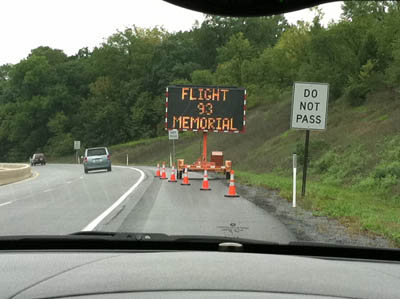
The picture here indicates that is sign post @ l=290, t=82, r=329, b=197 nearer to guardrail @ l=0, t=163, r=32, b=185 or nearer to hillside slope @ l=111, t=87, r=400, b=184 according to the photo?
hillside slope @ l=111, t=87, r=400, b=184

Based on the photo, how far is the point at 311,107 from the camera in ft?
45.0

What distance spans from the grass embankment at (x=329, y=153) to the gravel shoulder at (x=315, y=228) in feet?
1.91

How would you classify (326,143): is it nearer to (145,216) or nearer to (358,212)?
(358,212)

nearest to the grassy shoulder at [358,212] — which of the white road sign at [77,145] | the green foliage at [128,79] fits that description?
the green foliage at [128,79]

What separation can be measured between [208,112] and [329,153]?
8.85 metres

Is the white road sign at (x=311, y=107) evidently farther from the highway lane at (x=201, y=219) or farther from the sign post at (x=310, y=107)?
the highway lane at (x=201, y=219)

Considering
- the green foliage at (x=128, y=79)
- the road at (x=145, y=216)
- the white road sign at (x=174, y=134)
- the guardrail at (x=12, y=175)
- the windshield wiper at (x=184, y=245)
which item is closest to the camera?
the windshield wiper at (x=184, y=245)

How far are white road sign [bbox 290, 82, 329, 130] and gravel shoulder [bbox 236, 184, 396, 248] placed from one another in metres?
2.12

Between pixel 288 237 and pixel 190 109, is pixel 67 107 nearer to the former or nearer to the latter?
pixel 288 237

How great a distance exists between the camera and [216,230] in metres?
8.46

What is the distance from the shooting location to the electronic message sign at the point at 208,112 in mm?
16984

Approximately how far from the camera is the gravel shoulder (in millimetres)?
7727

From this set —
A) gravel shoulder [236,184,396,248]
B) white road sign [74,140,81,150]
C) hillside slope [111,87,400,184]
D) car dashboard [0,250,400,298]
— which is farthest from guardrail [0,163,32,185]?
car dashboard [0,250,400,298]

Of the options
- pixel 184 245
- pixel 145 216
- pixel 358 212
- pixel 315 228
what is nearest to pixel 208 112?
pixel 358 212
